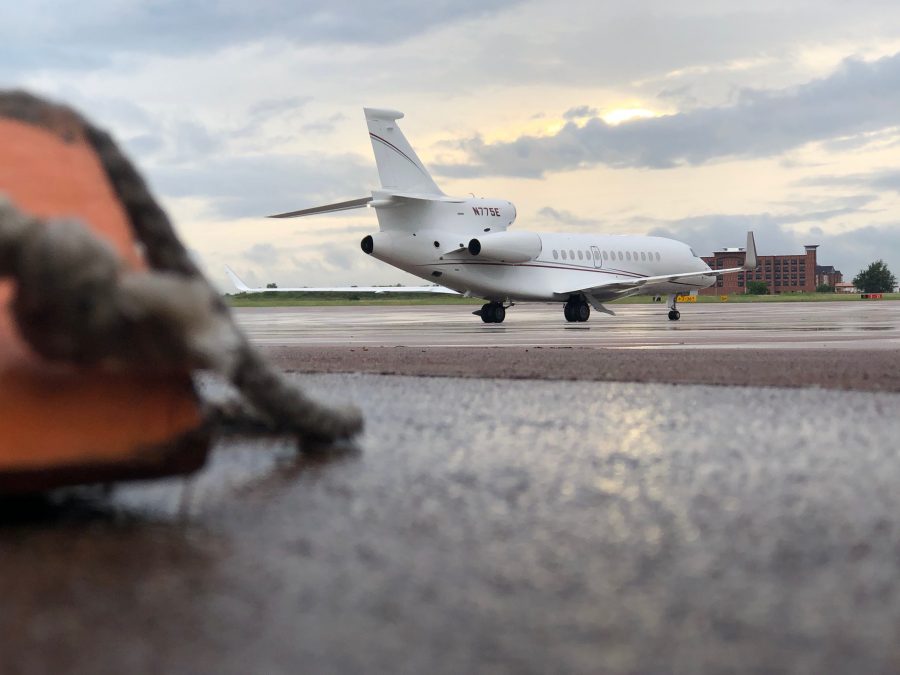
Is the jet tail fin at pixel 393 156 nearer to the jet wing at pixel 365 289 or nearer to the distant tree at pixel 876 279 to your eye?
the jet wing at pixel 365 289

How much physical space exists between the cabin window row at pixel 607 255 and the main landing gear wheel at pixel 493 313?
6.40ft

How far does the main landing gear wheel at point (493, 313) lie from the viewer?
25078 mm

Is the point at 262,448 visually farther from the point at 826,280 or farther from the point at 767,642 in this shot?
the point at 826,280

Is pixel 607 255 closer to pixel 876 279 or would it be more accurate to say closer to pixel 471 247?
pixel 471 247

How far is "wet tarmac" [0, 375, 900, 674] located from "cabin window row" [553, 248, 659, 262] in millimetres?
23410

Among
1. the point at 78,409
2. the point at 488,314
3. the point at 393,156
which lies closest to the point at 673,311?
the point at 488,314

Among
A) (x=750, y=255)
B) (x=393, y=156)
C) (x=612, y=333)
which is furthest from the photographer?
(x=750, y=255)

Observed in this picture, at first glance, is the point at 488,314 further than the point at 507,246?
Yes

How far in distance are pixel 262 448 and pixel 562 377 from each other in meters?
2.86

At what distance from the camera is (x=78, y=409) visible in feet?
6.77

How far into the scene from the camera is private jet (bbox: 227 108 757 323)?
79.0ft

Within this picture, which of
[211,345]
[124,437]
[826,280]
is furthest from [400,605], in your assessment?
[826,280]

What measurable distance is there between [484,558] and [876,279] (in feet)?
498

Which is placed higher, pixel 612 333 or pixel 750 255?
pixel 750 255
